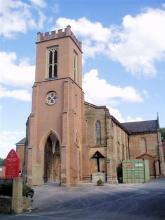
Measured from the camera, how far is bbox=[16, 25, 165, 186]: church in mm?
36409

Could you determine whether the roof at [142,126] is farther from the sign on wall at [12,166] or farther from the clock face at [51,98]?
the sign on wall at [12,166]

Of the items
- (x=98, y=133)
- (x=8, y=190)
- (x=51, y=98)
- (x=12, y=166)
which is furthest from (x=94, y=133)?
(x=8, y=190)

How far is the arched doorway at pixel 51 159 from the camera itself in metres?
39.9

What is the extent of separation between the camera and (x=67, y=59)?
4072 cm

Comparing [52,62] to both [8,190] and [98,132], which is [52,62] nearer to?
[98,132]

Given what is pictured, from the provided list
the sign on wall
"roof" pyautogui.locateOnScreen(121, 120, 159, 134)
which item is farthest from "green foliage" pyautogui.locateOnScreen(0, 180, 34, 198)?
"roof" pyautogui.locateOnScreen(121, 120, 159, 134)

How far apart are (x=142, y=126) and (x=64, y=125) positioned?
28474mm

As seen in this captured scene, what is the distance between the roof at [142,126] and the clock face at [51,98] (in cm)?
2351

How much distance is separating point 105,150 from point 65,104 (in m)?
8.44

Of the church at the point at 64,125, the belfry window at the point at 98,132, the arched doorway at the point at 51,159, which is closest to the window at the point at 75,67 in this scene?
the church at the point at 64,125

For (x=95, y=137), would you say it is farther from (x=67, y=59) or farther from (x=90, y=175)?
(x=67, y=59)

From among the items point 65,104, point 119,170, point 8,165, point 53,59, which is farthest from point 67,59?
point 8,165

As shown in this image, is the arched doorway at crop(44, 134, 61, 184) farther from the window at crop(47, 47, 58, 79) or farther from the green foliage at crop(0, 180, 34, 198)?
the green foliage at crop(0, 180, 34, 198)

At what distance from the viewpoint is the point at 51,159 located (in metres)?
41.4
